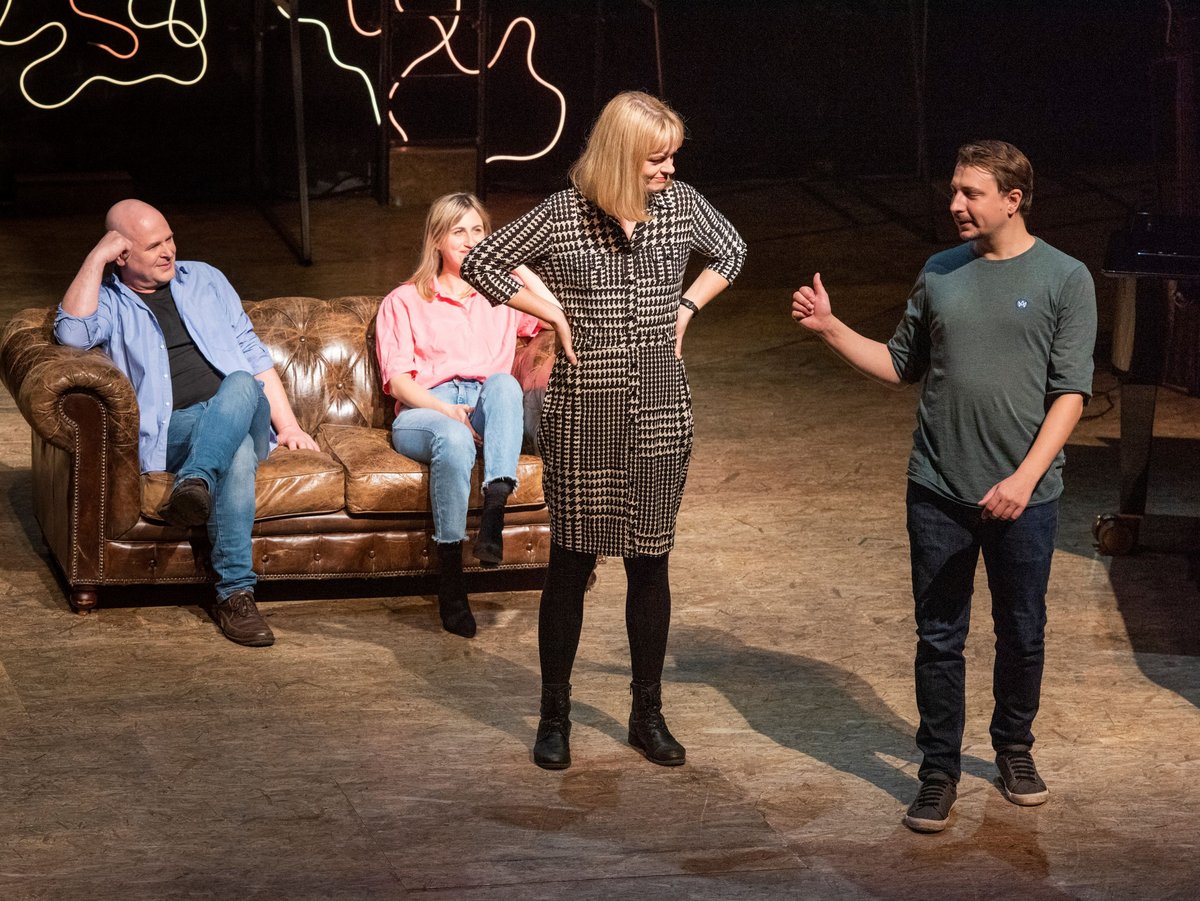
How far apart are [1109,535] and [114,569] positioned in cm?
313

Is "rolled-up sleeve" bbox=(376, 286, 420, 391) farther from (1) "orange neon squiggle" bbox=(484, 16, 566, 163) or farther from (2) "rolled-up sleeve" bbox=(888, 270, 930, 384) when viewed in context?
(1) "orange neon squiggle" bbox=(484, 16, 566, 163)

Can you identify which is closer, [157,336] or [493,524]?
[493,524]

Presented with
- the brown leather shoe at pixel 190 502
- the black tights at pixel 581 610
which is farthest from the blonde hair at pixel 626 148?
the brown leather shoe at pixel 190 502

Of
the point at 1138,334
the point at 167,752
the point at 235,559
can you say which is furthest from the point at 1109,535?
the point at 167,752

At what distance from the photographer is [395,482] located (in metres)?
5.23

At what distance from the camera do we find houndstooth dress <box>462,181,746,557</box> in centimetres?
402

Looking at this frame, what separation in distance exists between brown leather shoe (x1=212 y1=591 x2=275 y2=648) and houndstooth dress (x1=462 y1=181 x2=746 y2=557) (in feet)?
4.03

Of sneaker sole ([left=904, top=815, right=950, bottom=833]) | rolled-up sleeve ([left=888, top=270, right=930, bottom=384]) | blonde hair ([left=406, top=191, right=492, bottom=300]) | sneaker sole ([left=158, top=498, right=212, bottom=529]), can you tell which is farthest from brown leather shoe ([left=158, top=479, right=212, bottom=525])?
sneaker sole ([left=904, top=815, right=950, bottom=833])

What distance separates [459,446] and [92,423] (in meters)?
1.03

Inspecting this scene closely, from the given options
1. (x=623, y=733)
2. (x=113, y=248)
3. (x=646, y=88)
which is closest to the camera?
(x=623, y=733)

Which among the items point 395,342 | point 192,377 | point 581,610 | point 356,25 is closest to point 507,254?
point 581,610

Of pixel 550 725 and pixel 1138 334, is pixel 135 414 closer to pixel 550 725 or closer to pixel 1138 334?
pixel 550 725

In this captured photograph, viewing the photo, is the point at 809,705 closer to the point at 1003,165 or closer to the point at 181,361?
the point at 1003,165

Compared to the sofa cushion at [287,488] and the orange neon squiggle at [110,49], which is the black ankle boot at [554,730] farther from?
the orange neon squiggle at [110,49]
